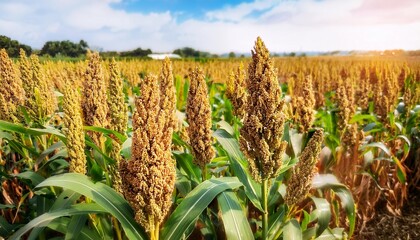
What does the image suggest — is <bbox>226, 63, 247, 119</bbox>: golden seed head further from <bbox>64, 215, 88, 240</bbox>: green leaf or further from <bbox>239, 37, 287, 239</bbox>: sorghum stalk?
<bbox>64, 215, 88, 240</bbox>: green leaf

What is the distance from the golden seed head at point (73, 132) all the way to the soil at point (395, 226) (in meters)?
3.49

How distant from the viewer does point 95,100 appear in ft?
6.81

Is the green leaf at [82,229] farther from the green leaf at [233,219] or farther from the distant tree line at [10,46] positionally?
the distant tree line at [10,46]

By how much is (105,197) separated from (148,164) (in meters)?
0.42

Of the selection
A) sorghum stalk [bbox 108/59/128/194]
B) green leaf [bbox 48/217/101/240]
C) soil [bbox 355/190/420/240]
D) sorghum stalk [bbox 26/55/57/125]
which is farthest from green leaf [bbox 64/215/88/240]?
soil [bbox 355/190/420/240]

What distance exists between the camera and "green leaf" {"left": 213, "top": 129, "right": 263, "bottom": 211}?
2.18 metres

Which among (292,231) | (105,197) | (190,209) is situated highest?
(105,197)

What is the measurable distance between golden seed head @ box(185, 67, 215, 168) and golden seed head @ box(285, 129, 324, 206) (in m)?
0.55

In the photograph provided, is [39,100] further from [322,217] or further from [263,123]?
[322,217]

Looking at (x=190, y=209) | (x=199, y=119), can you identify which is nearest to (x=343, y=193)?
(x=199, y=119)

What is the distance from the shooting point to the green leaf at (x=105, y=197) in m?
1.62

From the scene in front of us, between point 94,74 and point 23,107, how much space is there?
1207 mm

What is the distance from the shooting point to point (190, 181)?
2498 mm

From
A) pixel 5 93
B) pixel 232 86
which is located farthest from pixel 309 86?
pixel 5 93
